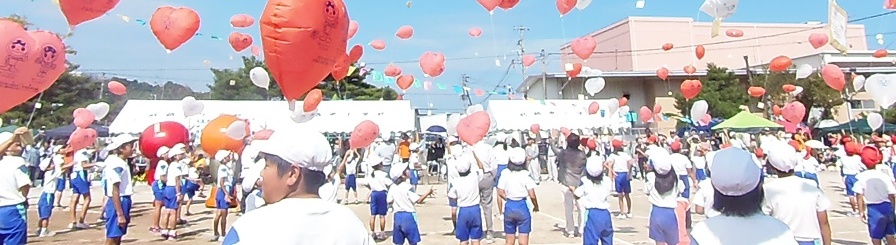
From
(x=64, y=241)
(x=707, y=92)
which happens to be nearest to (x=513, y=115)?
(x=64, y=241)

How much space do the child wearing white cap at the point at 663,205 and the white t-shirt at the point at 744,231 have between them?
12.1 ft

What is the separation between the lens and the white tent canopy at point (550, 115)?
1911cm

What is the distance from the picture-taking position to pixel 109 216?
7008 millimetres

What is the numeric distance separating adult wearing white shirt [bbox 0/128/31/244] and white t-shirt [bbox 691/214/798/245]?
521cm

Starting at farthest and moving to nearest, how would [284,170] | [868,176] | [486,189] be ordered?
[486,189]
[868,176]
[284,170]

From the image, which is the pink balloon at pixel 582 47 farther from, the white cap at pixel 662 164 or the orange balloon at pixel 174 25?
the orange balloon at pixel 174 25

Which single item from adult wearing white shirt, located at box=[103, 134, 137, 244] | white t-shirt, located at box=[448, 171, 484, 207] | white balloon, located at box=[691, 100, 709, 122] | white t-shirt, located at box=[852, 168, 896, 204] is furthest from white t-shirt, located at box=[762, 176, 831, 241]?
white balloon, located at box=[691, 100, 709, 122]

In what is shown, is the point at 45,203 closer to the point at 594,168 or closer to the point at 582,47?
the point at 594,168

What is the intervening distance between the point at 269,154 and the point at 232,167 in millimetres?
8626

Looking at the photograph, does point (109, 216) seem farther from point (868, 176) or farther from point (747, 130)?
point (747, 130)

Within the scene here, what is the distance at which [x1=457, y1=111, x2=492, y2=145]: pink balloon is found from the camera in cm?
869

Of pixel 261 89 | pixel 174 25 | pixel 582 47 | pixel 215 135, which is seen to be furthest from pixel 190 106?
pixel 261 89

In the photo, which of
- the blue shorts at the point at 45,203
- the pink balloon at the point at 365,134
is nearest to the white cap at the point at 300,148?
the pink balloon at the point at 365,134

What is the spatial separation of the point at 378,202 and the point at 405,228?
1.86 metres
